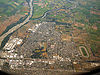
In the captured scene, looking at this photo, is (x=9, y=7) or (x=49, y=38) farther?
(x=9, y=7)

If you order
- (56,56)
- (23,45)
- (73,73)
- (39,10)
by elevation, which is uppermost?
(39,10)

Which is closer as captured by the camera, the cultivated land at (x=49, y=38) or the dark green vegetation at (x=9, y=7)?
the cultivated land at (x=49, y=38)

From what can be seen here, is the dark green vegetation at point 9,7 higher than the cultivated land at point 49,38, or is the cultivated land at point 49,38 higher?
the dark green vegetation at point 9,7

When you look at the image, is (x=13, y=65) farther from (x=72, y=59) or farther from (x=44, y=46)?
(x=72, y=59)

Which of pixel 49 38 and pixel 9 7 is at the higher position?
pixel 9 7

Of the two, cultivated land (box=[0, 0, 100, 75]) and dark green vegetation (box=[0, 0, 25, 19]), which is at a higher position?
dark green vegetation (box=[0, 0, 25, 19])

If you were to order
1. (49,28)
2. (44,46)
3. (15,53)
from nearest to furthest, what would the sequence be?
(15,53), (44,46), (49,28)

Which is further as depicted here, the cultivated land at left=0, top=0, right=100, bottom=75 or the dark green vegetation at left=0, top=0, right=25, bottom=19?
the dark green vegetation at left=0, top=0, right=25, bottom=19

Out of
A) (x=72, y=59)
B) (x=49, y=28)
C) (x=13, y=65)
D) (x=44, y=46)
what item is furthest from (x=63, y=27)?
(x=13, y=65)

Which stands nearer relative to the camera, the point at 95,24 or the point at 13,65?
the point at 13,65

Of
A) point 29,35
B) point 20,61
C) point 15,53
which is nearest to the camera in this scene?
point 20,61

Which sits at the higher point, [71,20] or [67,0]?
[67,0]
